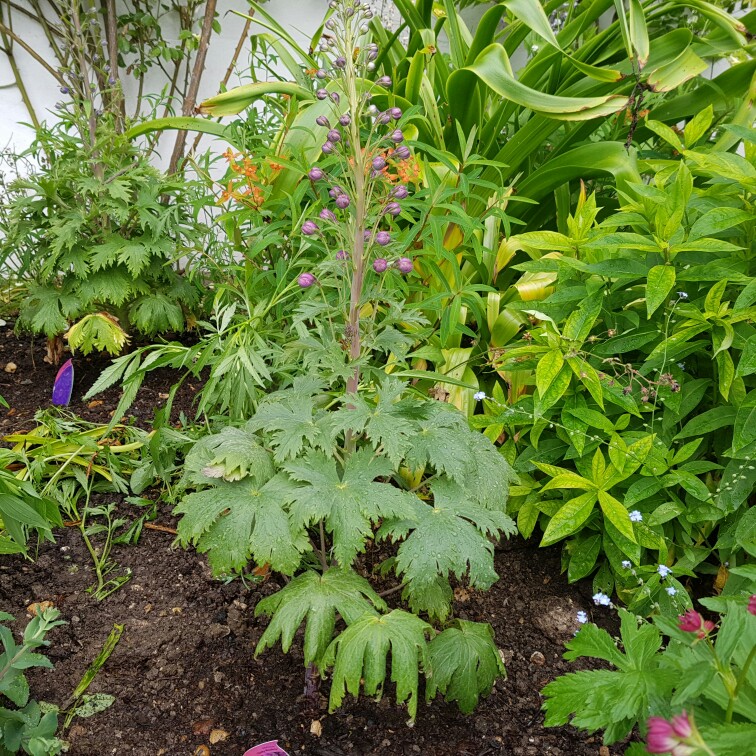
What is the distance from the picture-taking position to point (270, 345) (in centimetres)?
166

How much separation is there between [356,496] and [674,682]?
50 cm

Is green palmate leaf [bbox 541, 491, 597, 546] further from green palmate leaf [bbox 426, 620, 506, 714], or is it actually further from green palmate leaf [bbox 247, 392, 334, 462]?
green palmate leaf [bbox 247, 392, 334, 462]

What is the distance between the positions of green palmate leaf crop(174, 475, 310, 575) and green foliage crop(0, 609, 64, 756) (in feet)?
0.97

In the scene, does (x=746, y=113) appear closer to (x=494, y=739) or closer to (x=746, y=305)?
(x=746, y=305)

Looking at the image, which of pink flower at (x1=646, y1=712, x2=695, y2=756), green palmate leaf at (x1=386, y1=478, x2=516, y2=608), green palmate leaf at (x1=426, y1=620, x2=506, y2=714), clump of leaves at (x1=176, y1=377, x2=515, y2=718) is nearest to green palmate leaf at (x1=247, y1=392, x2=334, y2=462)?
clump of leaves at (x1=176, y1=377, x2=515, y2=718)

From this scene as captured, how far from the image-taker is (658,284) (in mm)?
1331

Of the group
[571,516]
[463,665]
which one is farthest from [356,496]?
[571,516]

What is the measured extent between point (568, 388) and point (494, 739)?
2.51 feet

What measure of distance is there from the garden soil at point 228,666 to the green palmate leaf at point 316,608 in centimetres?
24

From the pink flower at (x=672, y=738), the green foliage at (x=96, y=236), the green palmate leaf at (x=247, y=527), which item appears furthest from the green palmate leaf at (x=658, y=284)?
the green foliage at (x=96, y=236)

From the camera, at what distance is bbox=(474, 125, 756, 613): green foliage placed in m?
1.36

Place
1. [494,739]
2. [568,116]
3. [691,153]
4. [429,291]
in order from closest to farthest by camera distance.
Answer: [494,739] < [691,153] < [568,116] < [429,291]

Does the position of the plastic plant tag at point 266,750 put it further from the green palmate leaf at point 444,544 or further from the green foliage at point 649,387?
the green foliage at point 649,387

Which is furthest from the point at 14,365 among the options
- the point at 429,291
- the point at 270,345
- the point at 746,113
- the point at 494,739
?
the point at 746,113
